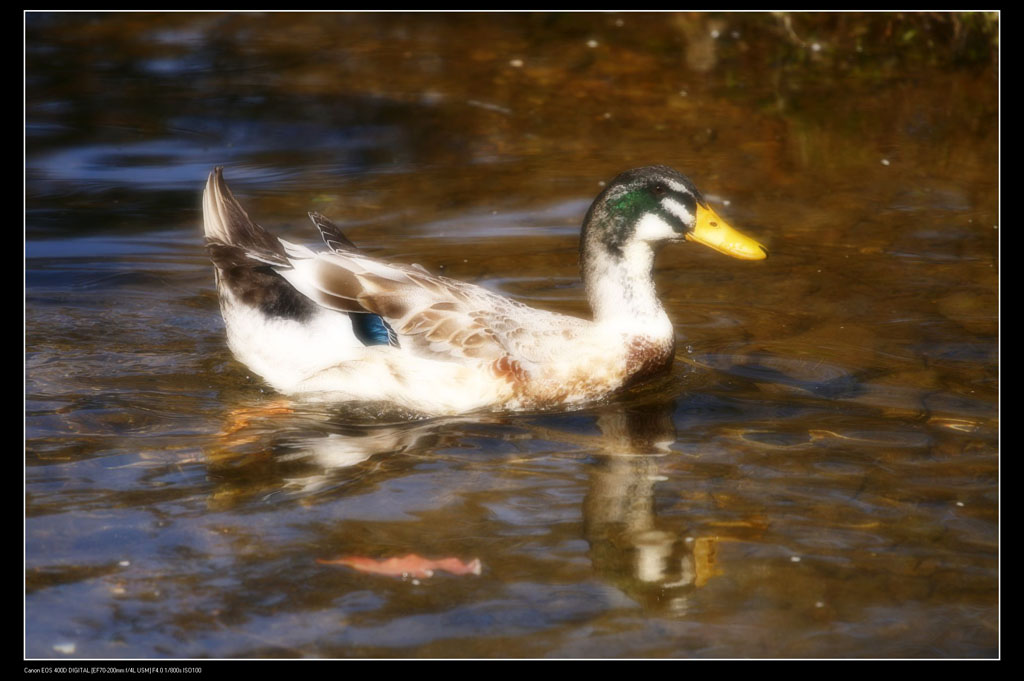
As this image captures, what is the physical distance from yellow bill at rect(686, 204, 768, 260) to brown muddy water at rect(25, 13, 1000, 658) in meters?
0.66

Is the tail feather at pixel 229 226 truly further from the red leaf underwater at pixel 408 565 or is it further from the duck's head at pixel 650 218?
Answer: the red leaf underwater at pixel 408 565

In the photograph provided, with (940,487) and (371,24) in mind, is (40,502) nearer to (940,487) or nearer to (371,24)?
(940,487)

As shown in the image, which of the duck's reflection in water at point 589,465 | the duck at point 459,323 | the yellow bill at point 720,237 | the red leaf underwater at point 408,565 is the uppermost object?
the yellow bill at point 720,237

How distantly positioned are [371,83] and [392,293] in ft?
17.5

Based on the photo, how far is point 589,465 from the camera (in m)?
5.73

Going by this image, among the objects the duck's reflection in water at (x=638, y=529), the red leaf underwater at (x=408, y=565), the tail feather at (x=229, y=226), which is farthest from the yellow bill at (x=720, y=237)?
the red leaf underwater at (x=408, y=565)

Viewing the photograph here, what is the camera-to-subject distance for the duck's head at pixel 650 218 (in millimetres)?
6316

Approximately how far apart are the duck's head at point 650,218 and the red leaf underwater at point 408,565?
2.03 metres

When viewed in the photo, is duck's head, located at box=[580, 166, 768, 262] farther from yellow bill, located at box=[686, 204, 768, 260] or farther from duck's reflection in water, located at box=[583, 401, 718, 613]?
duck's reflection in water, located at box=[583, 401, 718, 613]

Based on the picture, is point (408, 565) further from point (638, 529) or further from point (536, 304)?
point (536, 304)

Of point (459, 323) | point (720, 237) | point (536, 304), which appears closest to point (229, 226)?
point (459, 323)

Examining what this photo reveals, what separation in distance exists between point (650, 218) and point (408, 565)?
89.4 inches

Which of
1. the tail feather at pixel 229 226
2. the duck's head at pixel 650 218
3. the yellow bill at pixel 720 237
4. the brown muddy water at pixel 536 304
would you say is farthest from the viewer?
the tail feather at pixel 229 226

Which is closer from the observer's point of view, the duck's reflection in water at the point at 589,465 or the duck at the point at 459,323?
the duck's reflection in water at the point at 589,465
